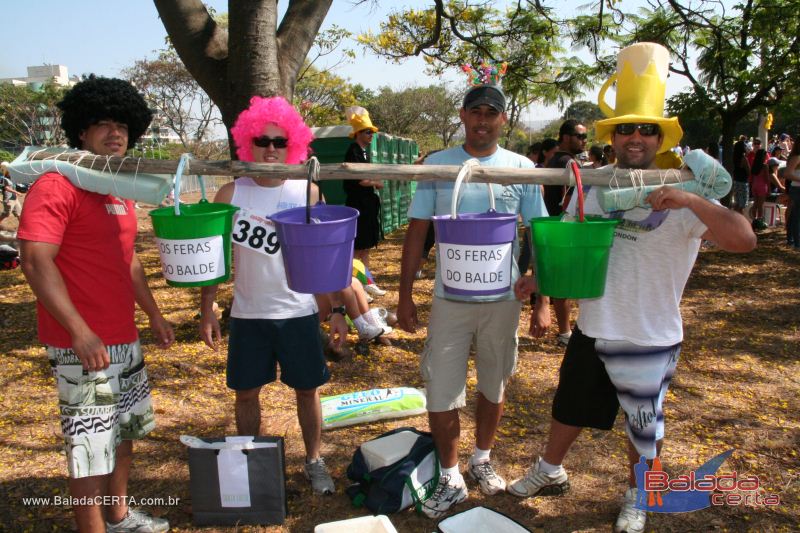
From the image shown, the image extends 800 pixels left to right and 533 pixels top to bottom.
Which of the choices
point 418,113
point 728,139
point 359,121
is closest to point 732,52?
point 728,139

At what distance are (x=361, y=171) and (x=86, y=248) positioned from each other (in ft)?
3.79

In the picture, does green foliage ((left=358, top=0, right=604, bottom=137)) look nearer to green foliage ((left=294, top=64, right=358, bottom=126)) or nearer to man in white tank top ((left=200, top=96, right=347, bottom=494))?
man in white tank top ((left=200, top=96, right=347, bottom=494))

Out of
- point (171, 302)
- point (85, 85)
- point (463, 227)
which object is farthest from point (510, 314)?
point (171, 302)

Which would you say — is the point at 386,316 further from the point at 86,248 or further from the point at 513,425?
the point at 86,248

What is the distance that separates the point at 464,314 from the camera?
2.79 meters

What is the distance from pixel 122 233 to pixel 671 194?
2163mm

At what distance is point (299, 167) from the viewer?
2195 millimetres

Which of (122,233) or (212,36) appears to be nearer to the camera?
(122,233)

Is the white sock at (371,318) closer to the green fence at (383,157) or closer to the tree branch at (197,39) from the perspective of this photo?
the tree branch at (197,39)

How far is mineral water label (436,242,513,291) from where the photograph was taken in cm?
208

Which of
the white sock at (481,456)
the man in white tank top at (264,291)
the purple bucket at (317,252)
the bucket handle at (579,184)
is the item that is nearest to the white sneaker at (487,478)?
the white sock at (481,456)

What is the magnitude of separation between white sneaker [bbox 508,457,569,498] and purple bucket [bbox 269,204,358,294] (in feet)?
5.28

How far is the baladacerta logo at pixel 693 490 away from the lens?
267cm

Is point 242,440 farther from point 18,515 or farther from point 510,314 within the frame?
point 510,314
